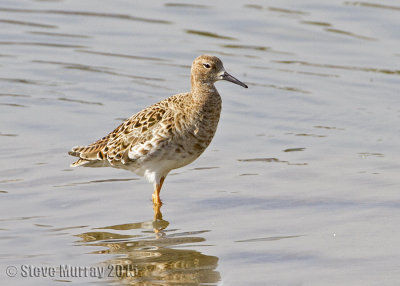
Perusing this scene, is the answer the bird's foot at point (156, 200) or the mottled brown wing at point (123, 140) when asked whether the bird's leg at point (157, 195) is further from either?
the mottled brown wing at point (123, 140)

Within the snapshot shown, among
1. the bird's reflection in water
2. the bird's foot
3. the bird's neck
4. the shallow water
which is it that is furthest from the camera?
the bird's neck

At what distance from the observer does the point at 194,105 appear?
1180 cm

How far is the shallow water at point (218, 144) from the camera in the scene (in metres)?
9.66

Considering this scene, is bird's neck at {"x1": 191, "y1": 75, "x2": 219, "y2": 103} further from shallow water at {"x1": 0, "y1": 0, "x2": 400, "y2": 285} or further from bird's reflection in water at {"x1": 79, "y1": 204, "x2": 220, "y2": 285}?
bird's reflection in water at {"x1": 79, "y1": 204, "x2": 220, "y2": 285}

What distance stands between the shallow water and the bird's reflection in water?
25 millimetres

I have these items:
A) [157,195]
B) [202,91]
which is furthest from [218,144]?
[157,195]

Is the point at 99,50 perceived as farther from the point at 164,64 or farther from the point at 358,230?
the point at 358,230

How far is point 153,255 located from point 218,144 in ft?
16.1

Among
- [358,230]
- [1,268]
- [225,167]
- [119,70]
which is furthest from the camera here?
[119,70]

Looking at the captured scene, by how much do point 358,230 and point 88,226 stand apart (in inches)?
129

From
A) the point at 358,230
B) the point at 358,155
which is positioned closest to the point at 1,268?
the point at 358,230

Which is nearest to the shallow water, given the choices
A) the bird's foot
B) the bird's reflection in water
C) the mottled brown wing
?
the bird's reflection in water

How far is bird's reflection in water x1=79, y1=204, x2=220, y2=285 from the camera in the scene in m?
9.09

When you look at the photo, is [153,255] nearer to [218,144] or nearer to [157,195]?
[157,195]
